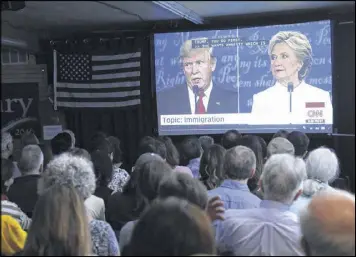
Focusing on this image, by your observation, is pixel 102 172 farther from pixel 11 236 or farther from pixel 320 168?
pixel 320 168

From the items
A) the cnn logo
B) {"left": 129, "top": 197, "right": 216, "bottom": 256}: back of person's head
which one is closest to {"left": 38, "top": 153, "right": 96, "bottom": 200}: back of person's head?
{"left": 129, "top": 197, "right": 216, "bottom": 256}: back of person's head

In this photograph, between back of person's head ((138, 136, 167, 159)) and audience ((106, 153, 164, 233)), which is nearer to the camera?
audience ((106, 153, 164, 233))

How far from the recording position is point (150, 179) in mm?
2377

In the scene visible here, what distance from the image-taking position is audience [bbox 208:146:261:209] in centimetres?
265

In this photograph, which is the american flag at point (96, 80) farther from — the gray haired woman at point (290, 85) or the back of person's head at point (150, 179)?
the back of person's head at point (150, 179)

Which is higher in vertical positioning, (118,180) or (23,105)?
(23,105)

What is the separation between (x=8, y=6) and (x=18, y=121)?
349cm

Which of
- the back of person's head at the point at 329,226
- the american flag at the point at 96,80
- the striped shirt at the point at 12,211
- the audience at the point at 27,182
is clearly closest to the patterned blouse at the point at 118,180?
the audience at the point at 27,182

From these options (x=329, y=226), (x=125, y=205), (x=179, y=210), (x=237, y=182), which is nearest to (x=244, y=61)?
(x=237, y=182)

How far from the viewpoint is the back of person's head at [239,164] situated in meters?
2.71

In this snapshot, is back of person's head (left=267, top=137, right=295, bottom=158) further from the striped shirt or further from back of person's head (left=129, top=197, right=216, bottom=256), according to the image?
back of person's head (left=129, top=197, right=216, bottom=256)

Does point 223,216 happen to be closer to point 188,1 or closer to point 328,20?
point 188,1

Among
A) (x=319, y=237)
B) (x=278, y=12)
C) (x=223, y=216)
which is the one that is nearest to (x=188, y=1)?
(x=278, y=12)

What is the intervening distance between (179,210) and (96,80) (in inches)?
242
